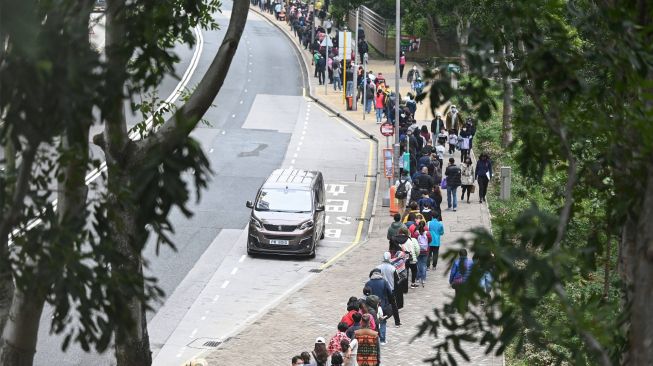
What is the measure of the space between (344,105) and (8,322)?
4152 cm

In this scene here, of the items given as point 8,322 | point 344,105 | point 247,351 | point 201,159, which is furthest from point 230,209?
point 201,159

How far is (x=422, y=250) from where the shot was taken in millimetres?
27703

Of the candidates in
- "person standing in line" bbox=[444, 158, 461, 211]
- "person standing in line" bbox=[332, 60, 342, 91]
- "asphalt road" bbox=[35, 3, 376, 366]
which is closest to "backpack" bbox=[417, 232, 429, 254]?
"asphalt road" bbox=[35, 3, 376, 366]

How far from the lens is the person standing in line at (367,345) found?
1980cm

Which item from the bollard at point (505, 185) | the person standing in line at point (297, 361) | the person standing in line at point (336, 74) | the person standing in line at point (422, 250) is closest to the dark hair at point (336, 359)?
the person standing in line at point (297, 361)

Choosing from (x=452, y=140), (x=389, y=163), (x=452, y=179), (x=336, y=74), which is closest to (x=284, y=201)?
(x=452, y=179)

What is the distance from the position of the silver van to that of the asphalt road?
413 mm

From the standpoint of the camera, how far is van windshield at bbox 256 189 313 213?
3142 centimetres

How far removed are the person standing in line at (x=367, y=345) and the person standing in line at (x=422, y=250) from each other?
7.80 metres

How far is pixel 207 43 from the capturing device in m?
69.2

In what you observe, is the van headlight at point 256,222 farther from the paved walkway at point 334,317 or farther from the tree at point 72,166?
the tree at point 72,166

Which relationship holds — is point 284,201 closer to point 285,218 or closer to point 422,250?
point 285,218

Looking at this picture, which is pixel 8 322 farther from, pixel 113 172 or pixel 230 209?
pixel 230 209

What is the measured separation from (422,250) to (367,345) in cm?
801
